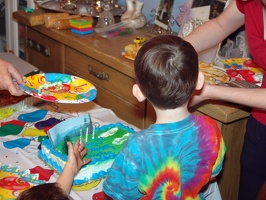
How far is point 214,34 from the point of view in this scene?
1806 mm

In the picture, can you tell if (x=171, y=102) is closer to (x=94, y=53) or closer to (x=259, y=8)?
(x=259, y=8)

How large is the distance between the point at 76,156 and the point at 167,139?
0.31 metres

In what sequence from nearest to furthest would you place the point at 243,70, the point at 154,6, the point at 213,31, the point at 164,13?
the point at 213,31 < the point at 243,70 < the point at 164,13 < the point at 154,6

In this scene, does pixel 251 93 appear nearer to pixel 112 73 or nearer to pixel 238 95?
pixel 238 95

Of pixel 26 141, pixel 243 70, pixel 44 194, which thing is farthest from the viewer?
pixel 243 70

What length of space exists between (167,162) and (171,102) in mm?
142

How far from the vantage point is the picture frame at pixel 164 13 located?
2.41 meters

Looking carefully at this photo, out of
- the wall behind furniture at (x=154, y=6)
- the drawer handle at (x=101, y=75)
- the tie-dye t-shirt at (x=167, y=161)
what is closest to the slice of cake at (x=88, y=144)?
the tie-dye t-shirt at (x=167, y=161)

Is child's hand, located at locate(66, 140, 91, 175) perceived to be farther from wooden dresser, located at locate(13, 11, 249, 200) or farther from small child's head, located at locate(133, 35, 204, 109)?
wooden dresser, located at locate(13, 11, 249, 200)

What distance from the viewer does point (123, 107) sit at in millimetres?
2211

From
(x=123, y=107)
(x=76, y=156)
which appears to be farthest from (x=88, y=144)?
(x=123, y=107)

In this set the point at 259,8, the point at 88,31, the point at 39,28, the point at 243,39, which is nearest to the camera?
the point at 259,8

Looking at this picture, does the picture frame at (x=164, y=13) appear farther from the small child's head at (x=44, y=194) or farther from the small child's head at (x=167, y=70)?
the small child's head at (x=44, y=194)

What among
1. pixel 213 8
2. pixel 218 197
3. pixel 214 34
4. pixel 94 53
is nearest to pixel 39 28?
pixel 94 53
